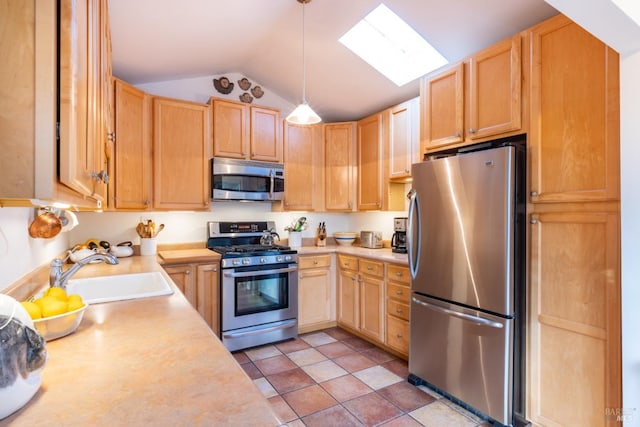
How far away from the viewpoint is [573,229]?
Answer: 5.68 ft

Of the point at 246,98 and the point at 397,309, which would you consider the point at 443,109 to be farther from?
the point at 246,98

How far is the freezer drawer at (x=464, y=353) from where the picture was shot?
6.23 feet

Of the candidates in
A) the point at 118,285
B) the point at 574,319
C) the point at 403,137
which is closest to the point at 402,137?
the point at 403,137

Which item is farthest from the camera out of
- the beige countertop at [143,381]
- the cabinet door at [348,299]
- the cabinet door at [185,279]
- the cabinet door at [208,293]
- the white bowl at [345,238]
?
the white bowl at [345,238]

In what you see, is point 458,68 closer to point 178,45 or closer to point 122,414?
point 178,45

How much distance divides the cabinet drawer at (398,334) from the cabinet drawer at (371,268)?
410 mm

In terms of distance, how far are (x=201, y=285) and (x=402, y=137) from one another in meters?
2.33

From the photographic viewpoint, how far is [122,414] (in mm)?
633

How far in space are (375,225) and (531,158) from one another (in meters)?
2.16

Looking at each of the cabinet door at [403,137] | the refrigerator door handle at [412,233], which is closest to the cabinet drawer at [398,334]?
the refrigerator door handle at [412,233]

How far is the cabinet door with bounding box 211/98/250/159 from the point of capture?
3227mm

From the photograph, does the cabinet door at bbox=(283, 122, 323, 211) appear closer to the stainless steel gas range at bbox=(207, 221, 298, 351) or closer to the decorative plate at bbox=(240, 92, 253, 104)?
the decorative plate at bbox=(240, 92, 253, 104)

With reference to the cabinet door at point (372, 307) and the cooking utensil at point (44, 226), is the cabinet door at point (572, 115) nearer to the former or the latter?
the cabinet door at point (372, 307)

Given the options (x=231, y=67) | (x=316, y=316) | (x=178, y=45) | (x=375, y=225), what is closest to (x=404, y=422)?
(x=316, y=316)
